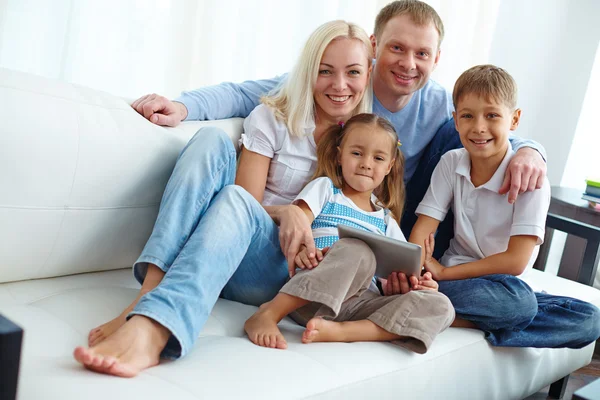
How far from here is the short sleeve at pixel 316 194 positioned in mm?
1621

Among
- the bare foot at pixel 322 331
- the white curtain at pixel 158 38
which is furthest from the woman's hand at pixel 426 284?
the white curtain at pixel 158 38

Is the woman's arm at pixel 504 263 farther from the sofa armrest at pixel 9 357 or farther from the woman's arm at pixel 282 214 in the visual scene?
the sofa armrest at pixel 9 357

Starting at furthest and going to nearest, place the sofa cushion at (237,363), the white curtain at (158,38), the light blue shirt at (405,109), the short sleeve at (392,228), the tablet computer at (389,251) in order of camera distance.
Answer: the white curtain at (158,38) < the light blue shirt at (405,109) < the short sleeve at (392,228) < the tablet computer at (389,251) < the sofa cushion at (237,363)

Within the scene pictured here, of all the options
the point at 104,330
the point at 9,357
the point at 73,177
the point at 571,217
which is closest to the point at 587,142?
the point at 571,217

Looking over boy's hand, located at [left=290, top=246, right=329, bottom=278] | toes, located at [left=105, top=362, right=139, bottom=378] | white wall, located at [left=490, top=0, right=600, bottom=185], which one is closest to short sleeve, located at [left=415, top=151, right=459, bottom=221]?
boy's hand, located at [left=290, top=246, right=329, bottom=278]

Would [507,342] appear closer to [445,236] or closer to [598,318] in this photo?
[598,318]

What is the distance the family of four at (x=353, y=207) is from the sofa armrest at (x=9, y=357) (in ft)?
0.89

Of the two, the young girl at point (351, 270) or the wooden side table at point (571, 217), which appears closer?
the young girl at point (351, 270)

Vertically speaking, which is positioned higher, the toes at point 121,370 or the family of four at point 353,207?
the family of four at point 353,207

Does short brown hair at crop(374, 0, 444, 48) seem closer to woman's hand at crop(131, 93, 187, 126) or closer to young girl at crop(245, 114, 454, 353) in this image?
young girl at crop(245, 114, 454, 353)

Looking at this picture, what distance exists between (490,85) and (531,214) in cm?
33

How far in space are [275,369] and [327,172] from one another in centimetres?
70

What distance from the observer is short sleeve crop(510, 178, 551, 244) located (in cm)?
161

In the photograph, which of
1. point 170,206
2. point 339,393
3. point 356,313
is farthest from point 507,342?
point 170,206
